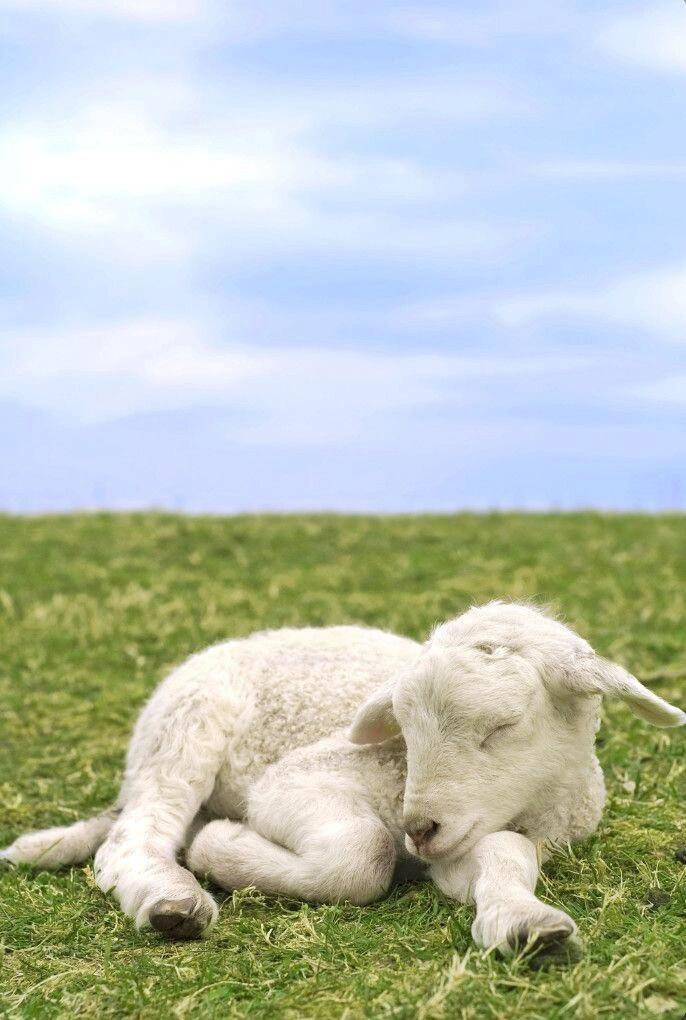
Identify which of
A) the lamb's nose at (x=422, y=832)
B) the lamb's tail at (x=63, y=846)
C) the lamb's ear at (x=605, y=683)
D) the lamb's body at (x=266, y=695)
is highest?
the lamb's ear at (x=605, y=683)

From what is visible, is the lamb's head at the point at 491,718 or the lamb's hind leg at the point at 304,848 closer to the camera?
the lamb's head at the point at 491,718

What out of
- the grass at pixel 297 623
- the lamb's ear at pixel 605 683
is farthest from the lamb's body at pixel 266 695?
the lamb's ear at pixel 605 683

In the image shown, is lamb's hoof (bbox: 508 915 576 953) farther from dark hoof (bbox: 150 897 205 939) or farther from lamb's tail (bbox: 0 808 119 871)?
lamb's tail (bbox: 0 808 119 871)

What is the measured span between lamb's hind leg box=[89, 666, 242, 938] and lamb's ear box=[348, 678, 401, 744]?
89 cm

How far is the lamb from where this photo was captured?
16.8 ft

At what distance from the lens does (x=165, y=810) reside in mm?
6090

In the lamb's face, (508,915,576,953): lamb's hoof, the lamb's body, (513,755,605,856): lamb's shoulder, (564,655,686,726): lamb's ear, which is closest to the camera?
(508,915,576,953): lamb's hoof

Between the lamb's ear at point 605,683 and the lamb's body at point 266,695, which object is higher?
the lamb's ear at point 605,683

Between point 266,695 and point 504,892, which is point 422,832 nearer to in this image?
point 504,892

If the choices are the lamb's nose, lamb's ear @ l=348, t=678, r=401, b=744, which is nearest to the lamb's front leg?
the lamb's nose

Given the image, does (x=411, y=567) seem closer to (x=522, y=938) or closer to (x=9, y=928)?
(x=9, y=928)

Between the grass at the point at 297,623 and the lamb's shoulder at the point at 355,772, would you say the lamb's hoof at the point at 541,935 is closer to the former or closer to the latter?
the grass at the point at 297,623

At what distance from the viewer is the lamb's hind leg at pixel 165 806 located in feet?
17.4

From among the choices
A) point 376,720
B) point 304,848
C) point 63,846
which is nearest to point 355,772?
point 376,720
